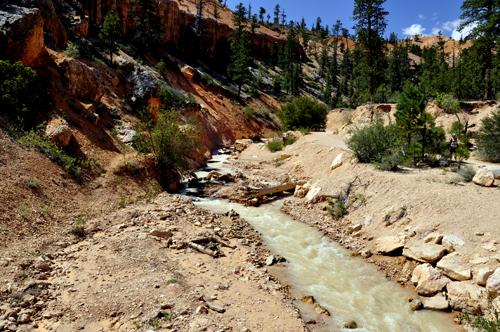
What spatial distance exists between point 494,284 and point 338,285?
3518 millimetres

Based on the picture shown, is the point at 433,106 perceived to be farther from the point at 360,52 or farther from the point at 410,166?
the point at 410,166

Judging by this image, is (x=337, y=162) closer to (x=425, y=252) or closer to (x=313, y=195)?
(x=313, y=195)

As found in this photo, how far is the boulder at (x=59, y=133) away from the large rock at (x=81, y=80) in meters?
4.06

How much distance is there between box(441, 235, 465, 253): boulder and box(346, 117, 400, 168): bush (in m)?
6.71

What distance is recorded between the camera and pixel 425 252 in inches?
321

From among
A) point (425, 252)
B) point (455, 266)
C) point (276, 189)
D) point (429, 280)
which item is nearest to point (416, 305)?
point (429, 280)

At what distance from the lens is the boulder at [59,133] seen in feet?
41.2

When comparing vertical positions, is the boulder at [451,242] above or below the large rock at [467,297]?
above

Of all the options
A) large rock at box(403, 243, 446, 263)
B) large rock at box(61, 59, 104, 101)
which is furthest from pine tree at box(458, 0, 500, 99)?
large rock at box(61, 59, 104, 101)

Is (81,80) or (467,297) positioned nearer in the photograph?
(467,297)

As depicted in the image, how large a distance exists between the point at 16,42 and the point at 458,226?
20.1m

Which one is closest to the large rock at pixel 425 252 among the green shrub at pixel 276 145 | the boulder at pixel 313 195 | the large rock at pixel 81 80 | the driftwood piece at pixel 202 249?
the boulder at pixel 313 195

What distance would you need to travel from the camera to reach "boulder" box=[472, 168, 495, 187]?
10688mm

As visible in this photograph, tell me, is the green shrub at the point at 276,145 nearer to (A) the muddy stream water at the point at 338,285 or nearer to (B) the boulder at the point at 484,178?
(A) the muddy stream water at the point at 338,285
